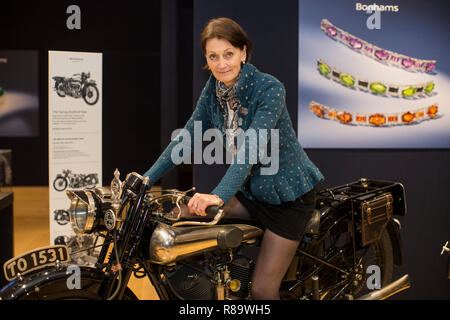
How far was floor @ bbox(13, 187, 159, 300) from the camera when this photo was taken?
395 cm

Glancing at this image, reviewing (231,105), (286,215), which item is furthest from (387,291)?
(231,105)

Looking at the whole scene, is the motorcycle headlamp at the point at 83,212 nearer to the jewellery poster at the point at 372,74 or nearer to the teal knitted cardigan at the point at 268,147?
the teal knitted cardigan at the point at 268,147

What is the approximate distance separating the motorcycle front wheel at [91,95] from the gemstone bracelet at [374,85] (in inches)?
68.8

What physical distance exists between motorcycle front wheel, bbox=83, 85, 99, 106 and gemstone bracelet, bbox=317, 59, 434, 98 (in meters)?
1.75

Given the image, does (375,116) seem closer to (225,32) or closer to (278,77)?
(278,77)

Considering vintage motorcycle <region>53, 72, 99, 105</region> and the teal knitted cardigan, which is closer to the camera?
the teal knitted cardigan

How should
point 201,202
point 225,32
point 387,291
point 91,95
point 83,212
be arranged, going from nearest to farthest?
point 201,202 < point 83,212 < point 225,32 < point 387,291 < point 91,95

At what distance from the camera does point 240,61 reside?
2.40m

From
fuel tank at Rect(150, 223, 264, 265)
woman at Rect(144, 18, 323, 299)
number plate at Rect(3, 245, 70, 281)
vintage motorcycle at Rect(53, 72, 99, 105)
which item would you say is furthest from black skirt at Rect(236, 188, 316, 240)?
vintage motorcycle at Rect(53, 72, 99, 105)

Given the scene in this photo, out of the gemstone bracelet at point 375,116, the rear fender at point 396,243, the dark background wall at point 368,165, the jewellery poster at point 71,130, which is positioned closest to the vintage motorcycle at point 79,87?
the jewellery poster at point 71,130

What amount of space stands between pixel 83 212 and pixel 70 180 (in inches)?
68.0

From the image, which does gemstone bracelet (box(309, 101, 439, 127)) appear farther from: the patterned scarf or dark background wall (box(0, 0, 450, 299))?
the patterned scarf

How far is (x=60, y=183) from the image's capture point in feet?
12.1

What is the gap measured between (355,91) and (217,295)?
1.94 meters
